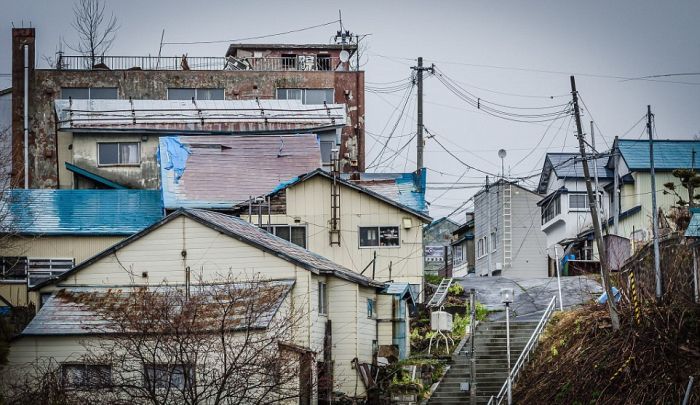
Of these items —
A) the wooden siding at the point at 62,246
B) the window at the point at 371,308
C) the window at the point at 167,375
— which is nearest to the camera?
the window at the point at 167,375

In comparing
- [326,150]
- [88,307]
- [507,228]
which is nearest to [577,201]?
[507,228]

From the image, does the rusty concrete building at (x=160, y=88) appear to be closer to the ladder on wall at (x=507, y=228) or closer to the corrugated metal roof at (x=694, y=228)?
the ladder on wall at (x=507, y=228)

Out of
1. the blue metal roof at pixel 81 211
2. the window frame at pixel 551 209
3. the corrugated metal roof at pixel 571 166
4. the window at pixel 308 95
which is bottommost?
the blue metal roof at pixel 81 211

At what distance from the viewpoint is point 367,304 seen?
41.4 metres

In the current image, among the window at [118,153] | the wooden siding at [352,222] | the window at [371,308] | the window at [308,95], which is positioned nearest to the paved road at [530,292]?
the wooden siding at [352,222]

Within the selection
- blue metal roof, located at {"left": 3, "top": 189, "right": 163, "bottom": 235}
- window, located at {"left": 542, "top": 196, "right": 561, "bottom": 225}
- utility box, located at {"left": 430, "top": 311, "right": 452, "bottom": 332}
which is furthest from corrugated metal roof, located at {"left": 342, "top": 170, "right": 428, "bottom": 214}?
window, located at {"left": 542, "top": 196, "right": 561, "bottom": 225}

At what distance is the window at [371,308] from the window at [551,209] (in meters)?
26.3

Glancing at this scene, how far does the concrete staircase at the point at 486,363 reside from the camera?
129ft

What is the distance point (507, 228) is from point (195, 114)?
20.3 m

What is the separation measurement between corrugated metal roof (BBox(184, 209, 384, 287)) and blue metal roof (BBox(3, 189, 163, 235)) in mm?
9862

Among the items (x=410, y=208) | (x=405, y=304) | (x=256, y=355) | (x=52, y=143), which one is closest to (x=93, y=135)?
(x=52, y=143)

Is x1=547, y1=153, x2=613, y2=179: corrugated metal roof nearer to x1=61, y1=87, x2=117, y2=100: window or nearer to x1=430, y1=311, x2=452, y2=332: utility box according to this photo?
x1=430, y1=311, x2=452, y2=332: utility box

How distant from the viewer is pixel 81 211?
5069 cm

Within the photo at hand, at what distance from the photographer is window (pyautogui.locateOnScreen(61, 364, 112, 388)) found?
3131cm
